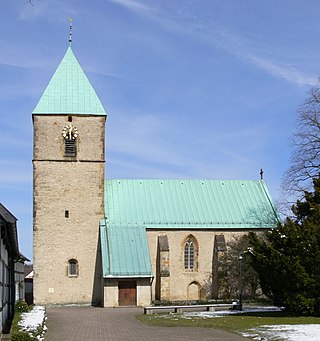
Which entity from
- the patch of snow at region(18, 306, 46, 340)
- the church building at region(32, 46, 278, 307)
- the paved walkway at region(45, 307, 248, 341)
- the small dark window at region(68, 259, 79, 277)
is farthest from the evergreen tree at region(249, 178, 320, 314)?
the small dark window at region(68, 259, 79, 277)

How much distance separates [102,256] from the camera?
40.7 meters

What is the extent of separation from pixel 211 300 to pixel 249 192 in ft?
31.8

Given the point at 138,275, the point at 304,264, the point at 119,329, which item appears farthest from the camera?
the point at 138,275

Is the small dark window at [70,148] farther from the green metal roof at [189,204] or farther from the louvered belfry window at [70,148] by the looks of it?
the green metal roof at [189,204]

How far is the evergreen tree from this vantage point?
89.7ft

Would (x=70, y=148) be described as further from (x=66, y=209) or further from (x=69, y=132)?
(x=66, y=209)

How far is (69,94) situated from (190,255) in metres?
14.6

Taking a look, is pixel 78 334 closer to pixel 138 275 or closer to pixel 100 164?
pixel 138 275

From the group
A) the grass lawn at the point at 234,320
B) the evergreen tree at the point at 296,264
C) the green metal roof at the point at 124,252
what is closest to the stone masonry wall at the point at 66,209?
the green metal roof at the point at 124,252

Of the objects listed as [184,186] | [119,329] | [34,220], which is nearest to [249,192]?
[184,186]

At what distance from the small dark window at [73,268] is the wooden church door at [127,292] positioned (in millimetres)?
3323

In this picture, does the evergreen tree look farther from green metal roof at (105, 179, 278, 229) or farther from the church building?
green metal roof at (105, 179, 278, 229)

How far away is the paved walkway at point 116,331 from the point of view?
2059cm

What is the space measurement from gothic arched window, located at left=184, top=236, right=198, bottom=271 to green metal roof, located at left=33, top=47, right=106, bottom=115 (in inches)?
440
